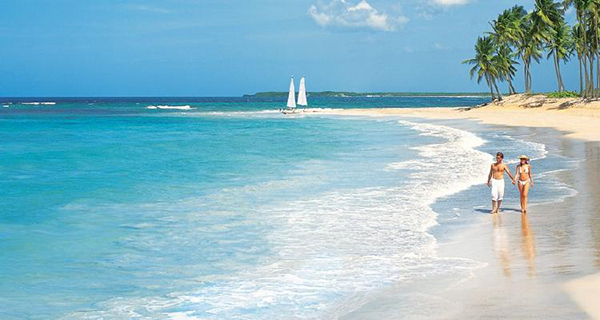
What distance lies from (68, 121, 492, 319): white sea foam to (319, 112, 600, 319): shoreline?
45 cm

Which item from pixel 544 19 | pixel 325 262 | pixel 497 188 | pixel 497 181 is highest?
pixel 544 19

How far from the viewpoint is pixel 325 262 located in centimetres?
1045

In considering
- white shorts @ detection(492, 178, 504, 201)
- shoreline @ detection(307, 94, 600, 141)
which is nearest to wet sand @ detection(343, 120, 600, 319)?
white shorts @ detection(492, 178, 504, 201)

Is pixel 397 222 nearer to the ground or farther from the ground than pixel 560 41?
nearer to the ground

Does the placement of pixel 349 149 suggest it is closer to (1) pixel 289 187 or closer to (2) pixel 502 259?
(1) pixel 289 187

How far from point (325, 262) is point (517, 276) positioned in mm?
2958

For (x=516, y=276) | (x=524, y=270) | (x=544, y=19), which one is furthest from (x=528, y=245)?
(x=544, y=19)

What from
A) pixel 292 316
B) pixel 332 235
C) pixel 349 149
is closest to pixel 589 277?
pixel 292 316

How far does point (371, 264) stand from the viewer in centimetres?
1024

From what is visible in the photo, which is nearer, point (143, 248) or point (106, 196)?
point (143, 248)

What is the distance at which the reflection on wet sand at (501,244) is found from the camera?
31.3 ft

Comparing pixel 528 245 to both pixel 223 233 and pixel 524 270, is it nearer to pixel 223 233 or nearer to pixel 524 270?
pixel 524 270

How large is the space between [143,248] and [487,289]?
6186 mm

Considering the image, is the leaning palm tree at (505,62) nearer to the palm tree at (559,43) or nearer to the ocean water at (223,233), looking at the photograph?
the palm tree at (559,43)
